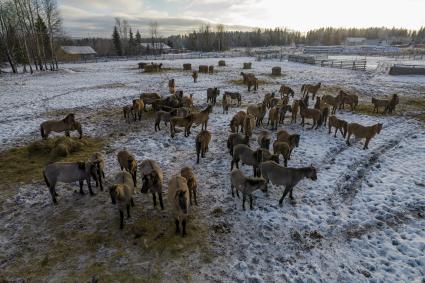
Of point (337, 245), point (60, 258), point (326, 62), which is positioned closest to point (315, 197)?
point (337, 245)

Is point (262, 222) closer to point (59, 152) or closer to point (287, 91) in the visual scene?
point (59, 152)

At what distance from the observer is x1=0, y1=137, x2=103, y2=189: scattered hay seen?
403 inches

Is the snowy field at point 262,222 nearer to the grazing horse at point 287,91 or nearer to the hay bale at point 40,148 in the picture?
the hay bale at point 40,148

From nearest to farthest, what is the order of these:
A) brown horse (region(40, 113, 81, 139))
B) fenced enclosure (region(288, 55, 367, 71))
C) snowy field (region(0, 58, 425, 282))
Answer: snowy field (region(0, 58, 425, 282)) < brown horse (region(40, 113, 81, 139)) < fenced enclosure (region(288, 55, 367, 71))

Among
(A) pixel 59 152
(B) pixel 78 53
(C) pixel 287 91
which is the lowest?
(A) pixel 59 152

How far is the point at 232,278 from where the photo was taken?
5.99 metres

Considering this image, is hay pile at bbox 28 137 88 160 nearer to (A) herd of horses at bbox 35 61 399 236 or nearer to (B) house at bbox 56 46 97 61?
(A) herd of horses at bbox 35 61 399 236

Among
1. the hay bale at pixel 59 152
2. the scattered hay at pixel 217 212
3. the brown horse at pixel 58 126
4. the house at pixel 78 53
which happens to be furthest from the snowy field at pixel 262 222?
the house at pixel 78 53

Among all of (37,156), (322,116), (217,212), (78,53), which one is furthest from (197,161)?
(78,53)

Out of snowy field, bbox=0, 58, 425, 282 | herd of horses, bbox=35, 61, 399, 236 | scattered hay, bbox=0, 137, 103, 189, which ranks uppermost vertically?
herd of horses, bbox=35, 61, 399, 236

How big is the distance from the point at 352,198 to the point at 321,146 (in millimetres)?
4428

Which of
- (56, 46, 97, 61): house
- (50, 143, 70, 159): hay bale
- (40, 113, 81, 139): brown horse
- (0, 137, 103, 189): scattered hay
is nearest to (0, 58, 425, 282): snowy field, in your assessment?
(0, 137, 103, 189): scattered hay

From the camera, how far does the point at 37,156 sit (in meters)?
11.8

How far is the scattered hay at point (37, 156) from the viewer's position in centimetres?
1023
